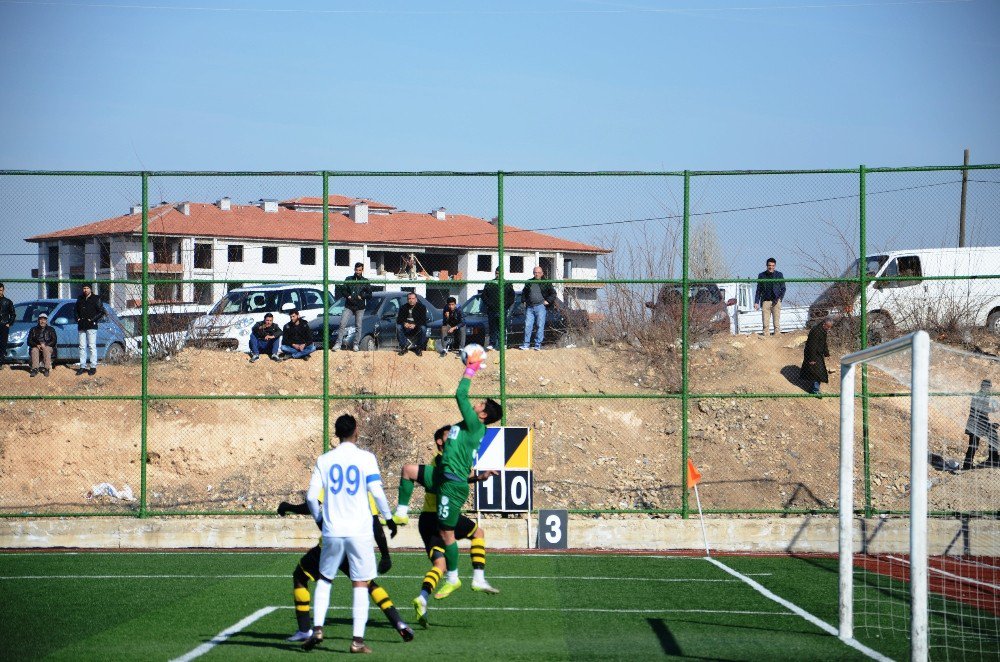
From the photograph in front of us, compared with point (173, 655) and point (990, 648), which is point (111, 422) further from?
point (990, 648)

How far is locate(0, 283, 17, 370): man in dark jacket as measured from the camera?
58.4ft

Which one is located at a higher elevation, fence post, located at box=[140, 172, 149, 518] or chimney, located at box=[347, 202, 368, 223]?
chimney, located at box=[347, 202, 368, 223]

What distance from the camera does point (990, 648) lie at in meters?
9.98

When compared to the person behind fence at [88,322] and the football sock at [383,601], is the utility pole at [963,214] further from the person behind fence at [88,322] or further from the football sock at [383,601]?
the person behind fence at [88,322]

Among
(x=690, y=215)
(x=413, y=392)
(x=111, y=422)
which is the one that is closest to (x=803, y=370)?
(x=690, y=215)

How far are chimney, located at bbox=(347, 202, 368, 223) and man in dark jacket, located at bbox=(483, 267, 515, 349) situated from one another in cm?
320

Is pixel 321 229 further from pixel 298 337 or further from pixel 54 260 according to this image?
pixel 54 260

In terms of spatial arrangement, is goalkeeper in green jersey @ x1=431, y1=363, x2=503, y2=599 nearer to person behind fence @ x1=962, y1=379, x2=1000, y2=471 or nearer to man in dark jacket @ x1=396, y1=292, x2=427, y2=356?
person behind fence @ x1=962, y1=379, x2=1000, y2=471

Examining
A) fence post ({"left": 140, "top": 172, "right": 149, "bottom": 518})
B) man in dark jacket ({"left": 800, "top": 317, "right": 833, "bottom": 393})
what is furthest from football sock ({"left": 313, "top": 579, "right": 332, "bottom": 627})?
man in dark jacket ({"left": 800, "top": 317, "right": 833, "bottom": 393})

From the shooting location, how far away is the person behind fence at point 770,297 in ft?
60.1

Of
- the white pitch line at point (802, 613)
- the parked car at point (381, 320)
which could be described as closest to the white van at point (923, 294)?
the white pitch line at point (802, 613)

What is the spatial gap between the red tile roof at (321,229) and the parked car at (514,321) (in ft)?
3.34

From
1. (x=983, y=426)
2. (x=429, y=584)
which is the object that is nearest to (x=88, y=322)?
(x=429, y=584)

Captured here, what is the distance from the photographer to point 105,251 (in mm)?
19062
